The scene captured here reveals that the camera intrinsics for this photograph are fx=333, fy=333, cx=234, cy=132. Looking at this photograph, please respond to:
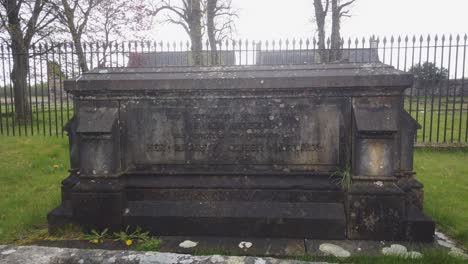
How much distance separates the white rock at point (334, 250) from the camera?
10.8 feet

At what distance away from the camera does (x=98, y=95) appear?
3.96 meters

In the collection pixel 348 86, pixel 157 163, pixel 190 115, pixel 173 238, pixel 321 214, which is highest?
pixel 348 86

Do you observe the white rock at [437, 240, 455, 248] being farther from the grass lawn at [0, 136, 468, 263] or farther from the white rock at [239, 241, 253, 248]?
the white rock at [239, 241, 253, 248]

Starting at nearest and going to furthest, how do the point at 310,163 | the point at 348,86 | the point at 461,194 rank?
the point at 348,86
the point at 310,163
the point at 461,194

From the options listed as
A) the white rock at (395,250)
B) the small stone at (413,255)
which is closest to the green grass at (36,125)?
the white rock at (395,250)

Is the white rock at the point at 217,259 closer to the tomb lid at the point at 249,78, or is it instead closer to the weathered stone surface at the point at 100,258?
the weathered stone surface at the point at 100,258

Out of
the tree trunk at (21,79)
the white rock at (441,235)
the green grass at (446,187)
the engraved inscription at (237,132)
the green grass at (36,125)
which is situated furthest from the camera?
the tree trunk at (21,79)

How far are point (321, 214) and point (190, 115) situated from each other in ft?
6.23

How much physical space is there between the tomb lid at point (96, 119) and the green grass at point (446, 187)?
13.7ft

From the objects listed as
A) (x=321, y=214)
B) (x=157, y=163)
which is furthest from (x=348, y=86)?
(x=157, y=163)

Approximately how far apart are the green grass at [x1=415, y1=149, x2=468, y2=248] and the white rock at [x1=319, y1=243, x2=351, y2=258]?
4.60 feet

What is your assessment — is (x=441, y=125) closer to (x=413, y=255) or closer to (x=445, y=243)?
(x=445, y=243)

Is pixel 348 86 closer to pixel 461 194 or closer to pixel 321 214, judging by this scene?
pixel 321 214

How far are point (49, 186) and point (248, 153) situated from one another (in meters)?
4.21
